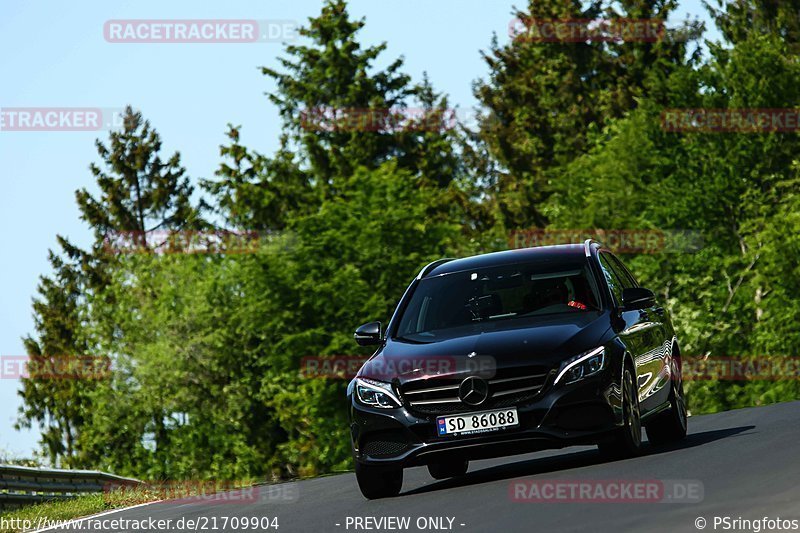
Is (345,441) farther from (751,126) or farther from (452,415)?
(452,415)

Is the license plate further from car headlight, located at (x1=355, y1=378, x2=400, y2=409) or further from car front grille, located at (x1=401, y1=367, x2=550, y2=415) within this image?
car headlight, located at (x1=355, y1=378, x2=400, y2=409)

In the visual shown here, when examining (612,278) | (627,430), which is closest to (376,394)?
(627,430)

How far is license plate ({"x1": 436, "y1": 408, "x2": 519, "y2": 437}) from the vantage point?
38.7 ft

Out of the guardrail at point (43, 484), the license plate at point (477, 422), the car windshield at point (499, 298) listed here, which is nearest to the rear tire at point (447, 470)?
the car windshield at point (499, 298)

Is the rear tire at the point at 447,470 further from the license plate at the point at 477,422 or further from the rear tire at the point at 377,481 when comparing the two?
the license plate at the point at 477,422

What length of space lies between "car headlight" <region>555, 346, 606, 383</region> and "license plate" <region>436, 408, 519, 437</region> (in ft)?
1.50

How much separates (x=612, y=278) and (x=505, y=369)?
2500mm

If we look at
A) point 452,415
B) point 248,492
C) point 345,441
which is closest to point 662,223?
point 345,441

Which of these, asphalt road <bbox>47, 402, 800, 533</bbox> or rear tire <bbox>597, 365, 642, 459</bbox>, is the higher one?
rear tire <bbox>597, 365, 642, 459</bbox>

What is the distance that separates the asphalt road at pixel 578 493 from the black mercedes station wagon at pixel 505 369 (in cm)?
34

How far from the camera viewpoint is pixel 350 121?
71.5m

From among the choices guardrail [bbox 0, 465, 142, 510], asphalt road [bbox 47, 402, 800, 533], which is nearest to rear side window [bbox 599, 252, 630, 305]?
asphalt road [bbox 47, 402, 800, 533]

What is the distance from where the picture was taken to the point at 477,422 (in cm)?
1186

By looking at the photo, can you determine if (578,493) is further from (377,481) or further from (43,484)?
(43,484)
